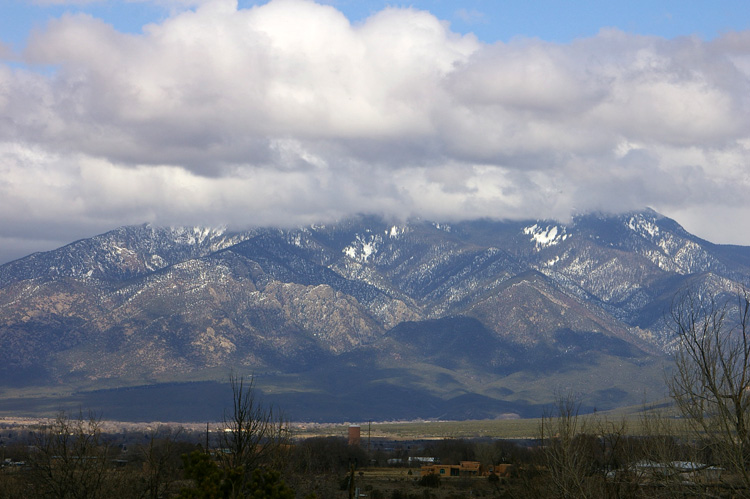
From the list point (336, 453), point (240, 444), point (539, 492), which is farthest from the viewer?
point (336, 453)

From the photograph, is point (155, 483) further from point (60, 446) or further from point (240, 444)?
point (240, 444)

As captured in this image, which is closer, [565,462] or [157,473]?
[565,462]

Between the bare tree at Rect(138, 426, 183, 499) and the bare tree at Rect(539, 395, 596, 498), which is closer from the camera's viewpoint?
the bare tree at Rect(539, 395, 596, 498)

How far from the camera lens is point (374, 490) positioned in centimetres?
11281

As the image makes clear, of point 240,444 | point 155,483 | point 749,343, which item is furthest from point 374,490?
point 749,343

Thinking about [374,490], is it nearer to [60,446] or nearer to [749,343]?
[60,446]

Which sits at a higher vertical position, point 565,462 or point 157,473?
point 565,462

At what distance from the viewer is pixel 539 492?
6556 centimetres

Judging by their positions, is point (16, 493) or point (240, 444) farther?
point (16, 493)

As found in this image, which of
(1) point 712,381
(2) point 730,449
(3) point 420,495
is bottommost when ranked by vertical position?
(3) point 420,495

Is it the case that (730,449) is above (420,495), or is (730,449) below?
above

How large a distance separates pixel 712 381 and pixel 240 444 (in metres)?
17.7

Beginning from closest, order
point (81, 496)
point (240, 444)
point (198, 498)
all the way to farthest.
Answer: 1. point (198, 498)
2. point (240, 444)
3. point (81, 496)

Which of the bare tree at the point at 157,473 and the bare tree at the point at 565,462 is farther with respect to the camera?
the bare tree at the point at 157,473
